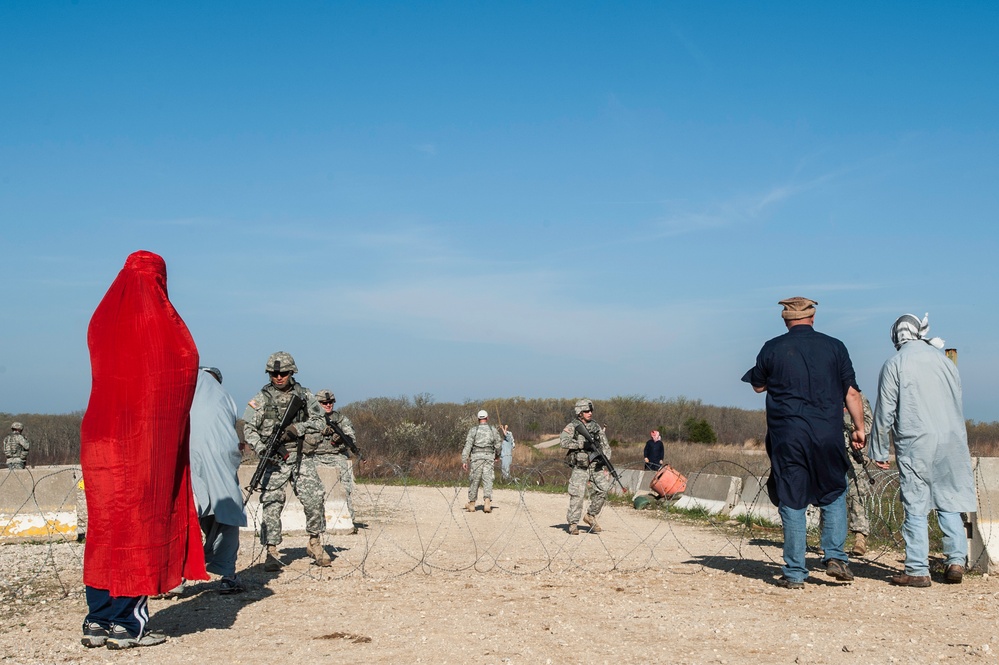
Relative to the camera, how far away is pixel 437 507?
19.0m

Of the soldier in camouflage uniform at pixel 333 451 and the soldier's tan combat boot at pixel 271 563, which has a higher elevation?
the soldier in camouflage uniform at pixel 333 451

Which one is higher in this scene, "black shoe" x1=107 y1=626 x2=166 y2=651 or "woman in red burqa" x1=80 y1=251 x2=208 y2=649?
"woman in red burqa" x1=80 y1=251 x2=208 y2=649

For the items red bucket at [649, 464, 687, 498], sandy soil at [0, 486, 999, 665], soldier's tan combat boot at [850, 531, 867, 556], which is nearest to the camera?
sandy soil at [0, 486, 999, 665]

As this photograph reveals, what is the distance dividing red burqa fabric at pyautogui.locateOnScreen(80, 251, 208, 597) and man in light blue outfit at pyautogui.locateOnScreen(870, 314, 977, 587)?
5.70 meters

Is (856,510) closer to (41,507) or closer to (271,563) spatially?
(271,563)

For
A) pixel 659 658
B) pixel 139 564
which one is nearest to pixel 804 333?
pixel 659 658

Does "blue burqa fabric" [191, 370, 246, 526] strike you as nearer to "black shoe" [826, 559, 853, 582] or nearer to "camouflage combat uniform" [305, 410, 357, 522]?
"camouflage combat uniform" [305, 410, 357, 522]

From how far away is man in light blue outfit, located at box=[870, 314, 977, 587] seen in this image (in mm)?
8109

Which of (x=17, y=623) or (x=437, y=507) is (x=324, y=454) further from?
(x=17, y=623)

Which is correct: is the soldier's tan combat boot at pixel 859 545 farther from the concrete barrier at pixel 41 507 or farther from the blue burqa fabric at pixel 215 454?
the concrete barrier at pixel 41 507

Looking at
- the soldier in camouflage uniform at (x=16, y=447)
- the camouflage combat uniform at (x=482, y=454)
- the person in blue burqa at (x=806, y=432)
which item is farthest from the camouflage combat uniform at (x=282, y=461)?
the soldier in camouflage uniform at (x=16, y=447)

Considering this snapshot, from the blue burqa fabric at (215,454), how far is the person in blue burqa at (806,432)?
448 centimetres

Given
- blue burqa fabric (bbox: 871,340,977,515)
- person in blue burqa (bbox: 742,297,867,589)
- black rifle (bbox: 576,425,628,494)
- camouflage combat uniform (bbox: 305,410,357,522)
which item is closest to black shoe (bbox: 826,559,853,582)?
person in blue burqa (bbox: 742,297,867,589)

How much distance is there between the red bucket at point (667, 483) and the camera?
18719mm
